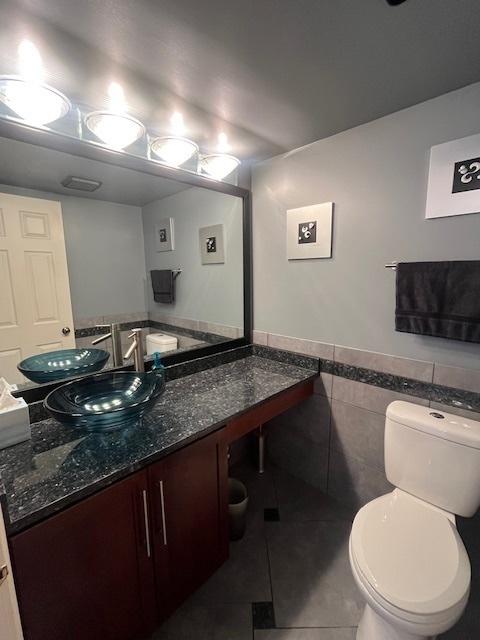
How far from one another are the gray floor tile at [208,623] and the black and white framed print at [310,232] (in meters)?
1.75

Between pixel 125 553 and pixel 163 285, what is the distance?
130cm

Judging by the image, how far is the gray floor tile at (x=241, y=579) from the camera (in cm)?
131

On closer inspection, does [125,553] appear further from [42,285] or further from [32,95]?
[32,95]

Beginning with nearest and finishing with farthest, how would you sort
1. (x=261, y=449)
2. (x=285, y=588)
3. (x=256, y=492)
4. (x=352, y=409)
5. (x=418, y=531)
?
1. (x=418, y=531)
2. (x=285, y=588)
3. (x=352, y=409)
4. (x=256, y=492)
5. (x=261, y=449)

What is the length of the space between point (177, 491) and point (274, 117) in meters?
1.68

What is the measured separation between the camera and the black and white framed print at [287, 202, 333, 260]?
164 cm

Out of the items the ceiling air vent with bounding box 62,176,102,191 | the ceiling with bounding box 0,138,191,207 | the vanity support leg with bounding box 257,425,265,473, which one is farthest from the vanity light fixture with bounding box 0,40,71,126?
the vanity support leg with bounding box 257,425,265,473

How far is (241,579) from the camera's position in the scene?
54.7 inches

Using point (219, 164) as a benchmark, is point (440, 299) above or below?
below

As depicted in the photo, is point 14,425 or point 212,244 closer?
point 14,425

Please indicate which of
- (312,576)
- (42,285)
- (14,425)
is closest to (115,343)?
(42,285)

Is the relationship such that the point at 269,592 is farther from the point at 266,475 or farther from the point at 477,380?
the point at 477,380

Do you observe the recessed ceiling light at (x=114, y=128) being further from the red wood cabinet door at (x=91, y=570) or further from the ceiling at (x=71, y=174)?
the red wood cabinet door at (x=91, y=570)

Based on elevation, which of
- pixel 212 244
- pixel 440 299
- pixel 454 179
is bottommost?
pixel 440 299
